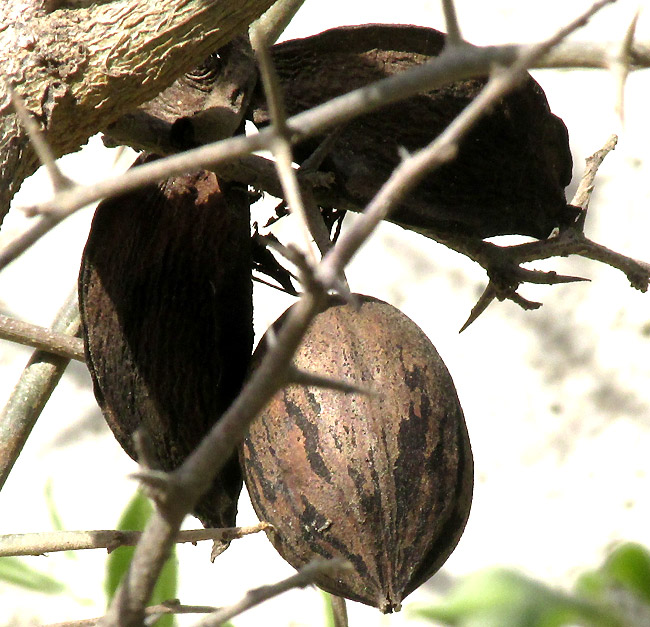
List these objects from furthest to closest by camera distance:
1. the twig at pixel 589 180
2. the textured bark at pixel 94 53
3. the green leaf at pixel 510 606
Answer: the twig at pixel 589 180
the textured bark at pixel 94 53
the green leaf at pixel 510 606

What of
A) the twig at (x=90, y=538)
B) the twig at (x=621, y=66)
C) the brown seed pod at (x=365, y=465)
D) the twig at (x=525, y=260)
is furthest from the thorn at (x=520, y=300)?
the twig at (x=621, y=66)

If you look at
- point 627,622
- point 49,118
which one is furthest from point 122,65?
point 627,622

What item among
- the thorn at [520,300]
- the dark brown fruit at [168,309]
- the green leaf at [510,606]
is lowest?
the green leaf at [510,606]

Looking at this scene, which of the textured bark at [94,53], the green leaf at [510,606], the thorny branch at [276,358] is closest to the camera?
the green leaf at [510,606]

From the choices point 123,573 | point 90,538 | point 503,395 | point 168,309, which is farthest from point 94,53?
point 503,395

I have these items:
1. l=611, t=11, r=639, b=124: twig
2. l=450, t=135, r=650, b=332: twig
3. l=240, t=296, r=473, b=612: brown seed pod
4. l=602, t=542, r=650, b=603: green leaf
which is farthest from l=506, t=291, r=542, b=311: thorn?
l=602, t=542, r=650, b=603: green leaf

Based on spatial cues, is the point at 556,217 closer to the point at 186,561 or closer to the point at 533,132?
the point at 533,132

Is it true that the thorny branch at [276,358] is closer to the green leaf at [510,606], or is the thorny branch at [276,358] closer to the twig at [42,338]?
the green leaf at [510,606]
